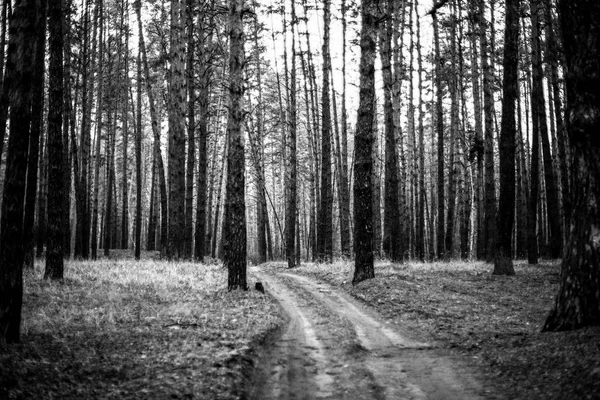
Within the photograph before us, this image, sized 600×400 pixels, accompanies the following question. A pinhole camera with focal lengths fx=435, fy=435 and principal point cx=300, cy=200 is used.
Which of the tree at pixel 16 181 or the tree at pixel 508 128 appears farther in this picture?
the tree at pixel 508 128

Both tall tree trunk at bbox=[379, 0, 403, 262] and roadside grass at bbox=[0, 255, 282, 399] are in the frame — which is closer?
roadside grass at bbox=[0, 255, 282, 399]

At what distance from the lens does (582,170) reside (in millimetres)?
5680

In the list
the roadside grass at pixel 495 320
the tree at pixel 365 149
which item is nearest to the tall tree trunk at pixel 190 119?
the roadside grass at pixel 495 320

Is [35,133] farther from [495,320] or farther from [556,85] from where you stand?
→ [556,85]

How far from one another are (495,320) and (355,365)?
3.83m

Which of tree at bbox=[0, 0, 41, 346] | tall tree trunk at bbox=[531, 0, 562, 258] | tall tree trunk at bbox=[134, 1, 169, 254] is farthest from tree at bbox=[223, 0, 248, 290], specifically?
tall tree trunk at bbox=[134, 1, 169, 254]

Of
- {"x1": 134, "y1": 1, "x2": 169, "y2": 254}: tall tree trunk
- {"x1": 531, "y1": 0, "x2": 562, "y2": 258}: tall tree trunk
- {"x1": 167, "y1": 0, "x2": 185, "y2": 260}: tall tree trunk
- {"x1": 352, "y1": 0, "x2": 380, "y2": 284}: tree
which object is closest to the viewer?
{"x1": 352, "y1": 0, "x2": 380, "y2": 284}: tree

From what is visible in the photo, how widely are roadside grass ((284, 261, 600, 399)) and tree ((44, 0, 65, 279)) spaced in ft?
25.5

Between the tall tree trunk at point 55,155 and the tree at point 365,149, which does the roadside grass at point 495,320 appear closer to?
the tree at point 365,149

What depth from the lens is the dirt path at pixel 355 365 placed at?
4.82 m

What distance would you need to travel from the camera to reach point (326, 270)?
16.0m

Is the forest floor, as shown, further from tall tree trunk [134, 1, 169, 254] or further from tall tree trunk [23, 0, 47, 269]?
tall tree trunk [134, 1, 169, 254]

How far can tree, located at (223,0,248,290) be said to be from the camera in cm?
1094

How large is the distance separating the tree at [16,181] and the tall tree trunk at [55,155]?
6.31 meters
